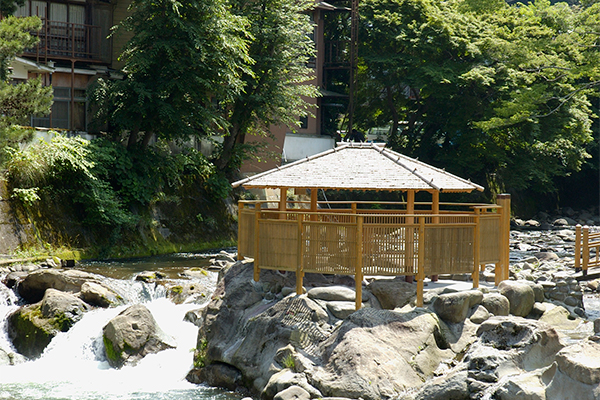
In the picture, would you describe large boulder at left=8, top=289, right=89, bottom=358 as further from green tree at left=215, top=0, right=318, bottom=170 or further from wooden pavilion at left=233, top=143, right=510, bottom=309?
green tree at left=215, top=0, right=318, bottom=170

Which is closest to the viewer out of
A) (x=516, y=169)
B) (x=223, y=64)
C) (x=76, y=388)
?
(x=76, y=388)

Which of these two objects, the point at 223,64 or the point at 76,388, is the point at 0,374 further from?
the point at 223,64

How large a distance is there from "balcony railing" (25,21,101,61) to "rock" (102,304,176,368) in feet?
60.3

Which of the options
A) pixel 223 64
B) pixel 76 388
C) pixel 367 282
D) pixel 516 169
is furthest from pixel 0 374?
pixel 516 169

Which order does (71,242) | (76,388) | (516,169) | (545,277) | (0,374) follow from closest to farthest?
(76,388) < (0,374) < (545,277) < (71,242) < (516,169)

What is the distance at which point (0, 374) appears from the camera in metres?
13.9

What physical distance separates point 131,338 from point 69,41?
21432 millimetres

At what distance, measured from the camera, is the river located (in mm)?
12602

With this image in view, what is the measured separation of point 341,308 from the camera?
1286 centimetres

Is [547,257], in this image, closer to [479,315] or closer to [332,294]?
[479,315]

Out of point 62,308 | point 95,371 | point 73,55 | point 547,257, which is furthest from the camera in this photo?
point 73,55

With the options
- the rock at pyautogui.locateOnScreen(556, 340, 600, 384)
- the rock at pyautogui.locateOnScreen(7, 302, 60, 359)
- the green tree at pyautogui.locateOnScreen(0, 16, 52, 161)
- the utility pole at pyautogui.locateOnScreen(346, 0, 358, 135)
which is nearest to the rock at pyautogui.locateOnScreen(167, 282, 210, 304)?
the rock at pyautogui.locateOnScreen(7, 302, 60, 359)

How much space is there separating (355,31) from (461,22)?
6315mm

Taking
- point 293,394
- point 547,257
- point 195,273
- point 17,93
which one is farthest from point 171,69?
point 293,394
